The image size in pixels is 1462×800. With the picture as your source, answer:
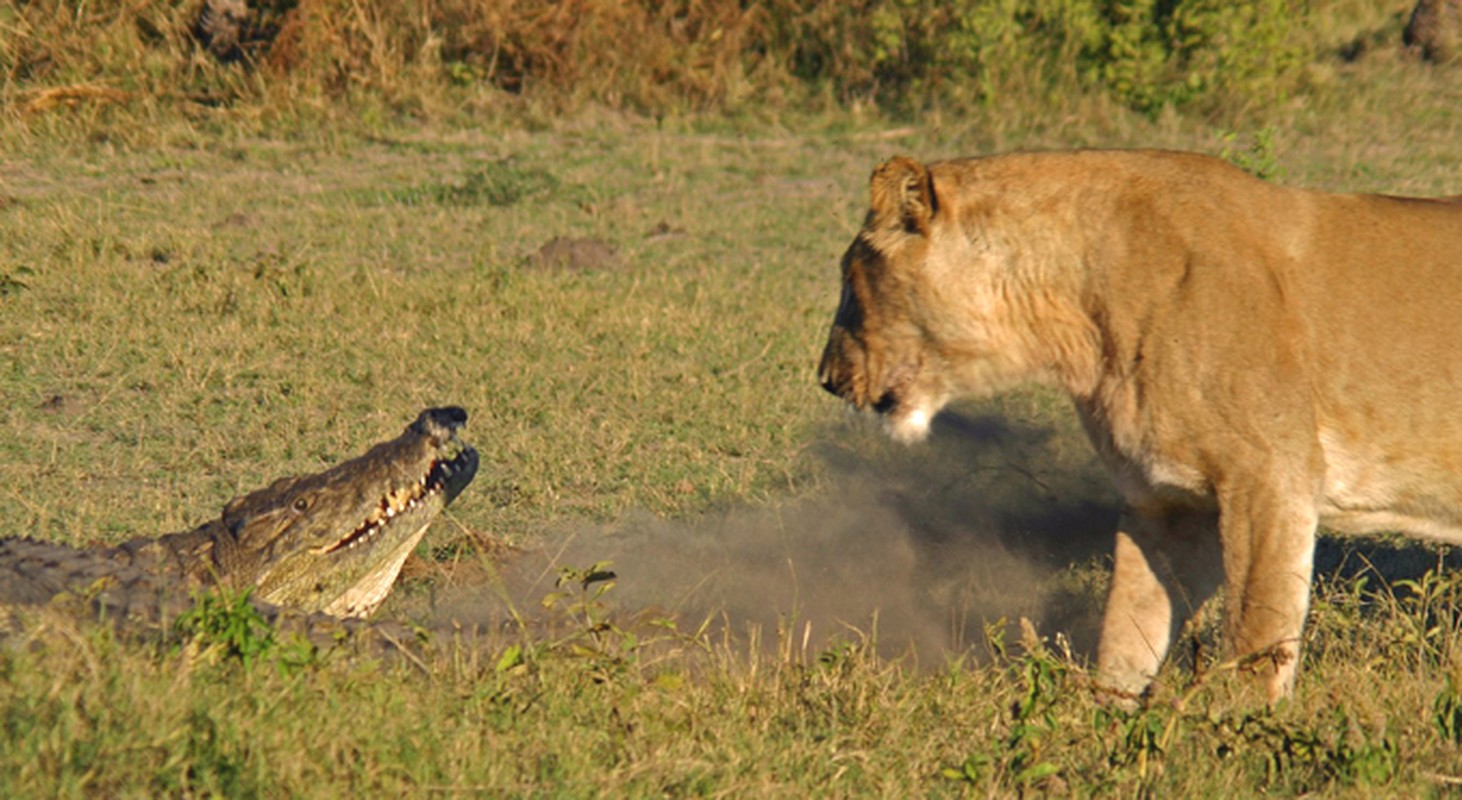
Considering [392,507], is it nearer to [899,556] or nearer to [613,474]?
[613,474]

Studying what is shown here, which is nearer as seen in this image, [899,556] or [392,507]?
[392,507]

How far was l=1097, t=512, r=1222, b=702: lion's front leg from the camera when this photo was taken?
4.36 m

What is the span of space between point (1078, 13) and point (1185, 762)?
9.47m

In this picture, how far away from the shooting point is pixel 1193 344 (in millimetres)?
4000

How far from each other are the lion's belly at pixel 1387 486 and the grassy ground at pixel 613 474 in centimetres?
27

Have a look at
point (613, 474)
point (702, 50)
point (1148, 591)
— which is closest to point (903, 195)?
point (1148, 591)

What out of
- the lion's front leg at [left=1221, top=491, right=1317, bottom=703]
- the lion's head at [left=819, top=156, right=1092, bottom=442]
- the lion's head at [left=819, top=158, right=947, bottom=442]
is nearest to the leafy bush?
the lion's head at [left=819, top=158, right=947, bottom=442]

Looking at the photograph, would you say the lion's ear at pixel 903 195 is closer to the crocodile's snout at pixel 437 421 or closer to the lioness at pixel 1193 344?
the lioness at pixel 1193 344

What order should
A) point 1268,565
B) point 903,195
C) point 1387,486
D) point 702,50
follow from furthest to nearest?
point 702,50 < point 903,195 < point 1387,486 < point 1268,565

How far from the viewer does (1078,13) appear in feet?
40.1

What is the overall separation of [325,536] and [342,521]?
0.06 m

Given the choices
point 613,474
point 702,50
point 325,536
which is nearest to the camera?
point 325,536

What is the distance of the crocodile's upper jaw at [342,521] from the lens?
15.3 feet

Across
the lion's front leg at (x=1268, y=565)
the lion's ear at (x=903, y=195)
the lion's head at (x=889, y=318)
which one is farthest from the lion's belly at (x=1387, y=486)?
the lion's ear at (x=903, y=195)
